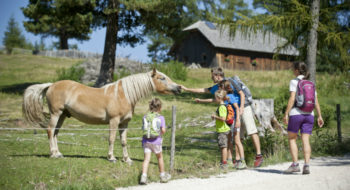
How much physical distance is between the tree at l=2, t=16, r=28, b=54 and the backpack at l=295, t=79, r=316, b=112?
218 ft

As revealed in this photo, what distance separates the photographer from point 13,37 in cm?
6322

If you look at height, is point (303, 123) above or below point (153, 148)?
above

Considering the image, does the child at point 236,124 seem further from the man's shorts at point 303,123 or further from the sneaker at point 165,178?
the sneaker at point 165,178

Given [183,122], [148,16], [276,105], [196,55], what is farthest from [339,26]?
[196,55]

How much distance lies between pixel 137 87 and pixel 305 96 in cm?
318

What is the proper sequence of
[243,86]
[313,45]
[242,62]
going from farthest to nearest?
[242,62], [313,45], [243,86]

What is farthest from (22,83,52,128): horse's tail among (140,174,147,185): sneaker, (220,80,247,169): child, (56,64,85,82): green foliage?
(56,64,85,82): green foliage

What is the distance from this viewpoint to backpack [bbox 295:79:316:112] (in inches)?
202

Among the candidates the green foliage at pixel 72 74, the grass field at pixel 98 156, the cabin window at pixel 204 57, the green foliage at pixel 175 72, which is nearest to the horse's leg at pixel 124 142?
the grass field at pixel 98 156

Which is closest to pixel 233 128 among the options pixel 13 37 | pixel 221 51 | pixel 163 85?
pixel 163 85

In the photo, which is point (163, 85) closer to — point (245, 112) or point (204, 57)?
point (245, 112)

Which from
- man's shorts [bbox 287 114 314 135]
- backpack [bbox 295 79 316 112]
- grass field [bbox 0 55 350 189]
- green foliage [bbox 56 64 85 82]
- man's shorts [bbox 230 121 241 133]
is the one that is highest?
green foliage [bbox 56 64 85 82]

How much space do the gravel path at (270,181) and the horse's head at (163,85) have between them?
191cm

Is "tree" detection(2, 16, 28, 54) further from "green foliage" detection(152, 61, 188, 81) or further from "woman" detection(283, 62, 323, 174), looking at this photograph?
"woman" detection(283, 62, 323, 174)
